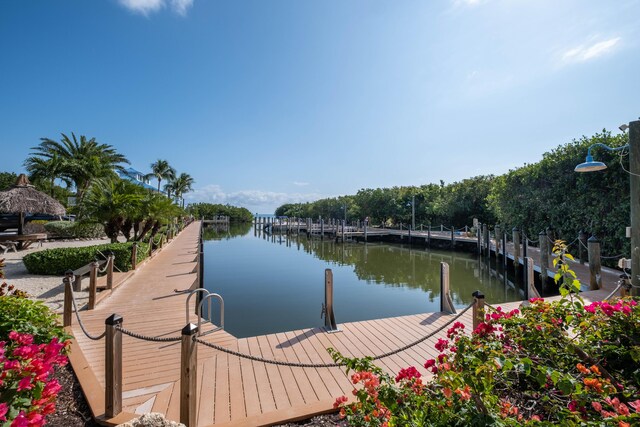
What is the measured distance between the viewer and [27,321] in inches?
126

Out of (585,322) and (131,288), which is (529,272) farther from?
(131,288)

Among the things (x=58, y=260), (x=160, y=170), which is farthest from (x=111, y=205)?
(x=160, y=170)

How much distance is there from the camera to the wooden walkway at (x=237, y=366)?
3062 millimetres

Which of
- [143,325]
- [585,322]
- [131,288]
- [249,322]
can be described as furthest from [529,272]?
[131,288]

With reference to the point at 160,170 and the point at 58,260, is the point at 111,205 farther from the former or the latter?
the point at 160,170

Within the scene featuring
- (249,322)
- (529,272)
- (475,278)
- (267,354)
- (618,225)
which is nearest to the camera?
(267,354)

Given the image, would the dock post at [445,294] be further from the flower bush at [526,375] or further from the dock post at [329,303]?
the flower bush at [526,375]

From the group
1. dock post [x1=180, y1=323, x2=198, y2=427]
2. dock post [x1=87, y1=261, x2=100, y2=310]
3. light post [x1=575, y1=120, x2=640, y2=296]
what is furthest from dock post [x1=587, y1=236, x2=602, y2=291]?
dock post [x1=87, y1=261, x2=100, y2=310]

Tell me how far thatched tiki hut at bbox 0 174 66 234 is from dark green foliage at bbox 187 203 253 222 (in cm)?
4955

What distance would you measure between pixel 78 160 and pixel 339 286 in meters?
25.8

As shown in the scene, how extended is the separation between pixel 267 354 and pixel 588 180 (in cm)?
1393

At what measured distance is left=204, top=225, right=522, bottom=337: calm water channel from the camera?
8.67 m

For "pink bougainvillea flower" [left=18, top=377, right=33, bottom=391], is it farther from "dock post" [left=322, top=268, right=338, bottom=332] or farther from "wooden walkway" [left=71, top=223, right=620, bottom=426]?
"dock post" [left=322, top=268, right=338, bottom=332]

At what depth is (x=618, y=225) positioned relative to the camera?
34.8ft
